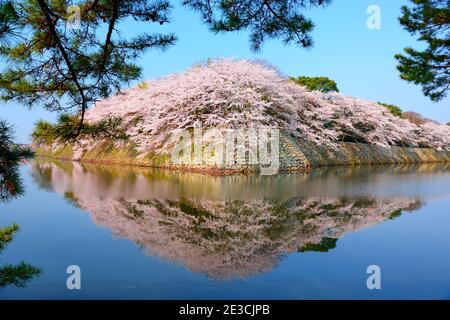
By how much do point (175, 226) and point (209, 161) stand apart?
32.4 feet

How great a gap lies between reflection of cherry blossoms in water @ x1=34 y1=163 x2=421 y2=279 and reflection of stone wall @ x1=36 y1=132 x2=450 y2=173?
6.91 m

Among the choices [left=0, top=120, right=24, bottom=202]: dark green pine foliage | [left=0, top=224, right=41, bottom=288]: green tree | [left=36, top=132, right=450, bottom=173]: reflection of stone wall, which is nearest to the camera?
[left=0, top=120, right=24, bottom=202]: dark green pine foliage

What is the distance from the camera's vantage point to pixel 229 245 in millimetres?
4746

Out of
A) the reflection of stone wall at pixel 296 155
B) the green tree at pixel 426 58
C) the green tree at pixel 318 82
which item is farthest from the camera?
→ the green tree at pixel 318 82

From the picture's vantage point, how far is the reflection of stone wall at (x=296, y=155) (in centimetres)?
1672

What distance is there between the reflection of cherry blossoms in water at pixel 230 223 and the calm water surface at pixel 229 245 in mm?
15

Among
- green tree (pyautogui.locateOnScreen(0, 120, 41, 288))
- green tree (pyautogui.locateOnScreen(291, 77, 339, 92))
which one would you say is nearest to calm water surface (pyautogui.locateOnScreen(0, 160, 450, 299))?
green tree (pyautogui.locateOnScreen(0, 120, 41, 288))

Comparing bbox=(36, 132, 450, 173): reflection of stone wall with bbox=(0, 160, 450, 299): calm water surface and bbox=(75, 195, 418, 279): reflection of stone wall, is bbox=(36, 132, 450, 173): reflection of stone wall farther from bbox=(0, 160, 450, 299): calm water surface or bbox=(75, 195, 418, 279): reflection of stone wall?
bbox=(75, 195, 418, 279): reflection of stone wall

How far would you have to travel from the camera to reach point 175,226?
5.65 metres

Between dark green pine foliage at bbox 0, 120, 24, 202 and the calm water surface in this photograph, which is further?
the calm water surface

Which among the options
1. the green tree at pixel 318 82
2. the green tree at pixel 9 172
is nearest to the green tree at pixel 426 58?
the green tree at pixel 9 172

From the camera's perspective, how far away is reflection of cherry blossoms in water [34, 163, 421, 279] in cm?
432

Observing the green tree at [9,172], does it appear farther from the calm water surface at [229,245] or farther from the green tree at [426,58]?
the green tree at [426,58]
